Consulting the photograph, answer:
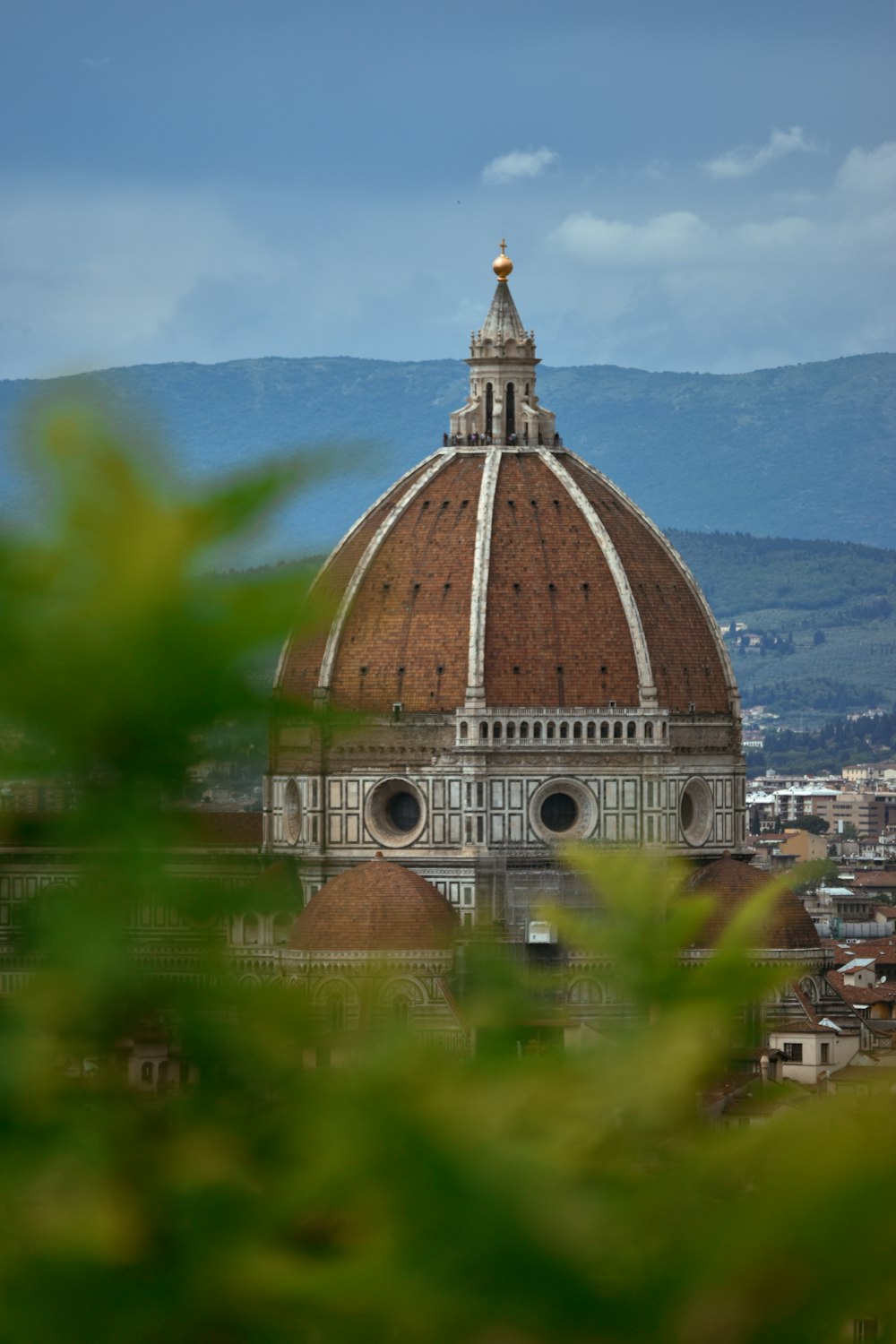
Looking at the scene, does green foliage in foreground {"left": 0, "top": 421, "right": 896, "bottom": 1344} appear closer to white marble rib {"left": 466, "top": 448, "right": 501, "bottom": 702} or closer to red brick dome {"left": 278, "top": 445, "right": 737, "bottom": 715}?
red brick dome {"left": 278, "top": 445, "right": 737, "bottom": 715}

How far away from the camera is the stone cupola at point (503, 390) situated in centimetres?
6950

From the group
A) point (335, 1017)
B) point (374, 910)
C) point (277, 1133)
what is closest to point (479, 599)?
point (374, 910)

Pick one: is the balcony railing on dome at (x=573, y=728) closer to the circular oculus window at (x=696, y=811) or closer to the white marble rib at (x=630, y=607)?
the white marble rib at (x=630, y=607)

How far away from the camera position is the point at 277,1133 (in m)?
3.70

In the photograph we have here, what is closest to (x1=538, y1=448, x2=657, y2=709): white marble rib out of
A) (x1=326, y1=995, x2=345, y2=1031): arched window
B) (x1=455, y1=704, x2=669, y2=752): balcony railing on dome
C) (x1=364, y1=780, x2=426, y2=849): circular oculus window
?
(x1=455, y1=704, x2=669, y2=752): balcony railing on dome

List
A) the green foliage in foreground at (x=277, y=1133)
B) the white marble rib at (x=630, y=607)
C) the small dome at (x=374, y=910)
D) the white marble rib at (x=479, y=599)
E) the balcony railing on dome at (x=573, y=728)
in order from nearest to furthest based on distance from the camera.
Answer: the green foliage in foreground at (x=277, y=1133) < the small dome at (x=374, y=910) < the white marble rib at (x=479, y=599) < the white marble rib at (x=630, y=607) < the balcony railing on dome at (x=573, y=728)

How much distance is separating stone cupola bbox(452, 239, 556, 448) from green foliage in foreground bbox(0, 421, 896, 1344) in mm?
64926

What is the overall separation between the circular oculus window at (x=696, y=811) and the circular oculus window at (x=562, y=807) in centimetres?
240

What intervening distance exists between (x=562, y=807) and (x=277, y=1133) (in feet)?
203

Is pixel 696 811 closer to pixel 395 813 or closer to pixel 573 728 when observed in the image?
pixel 573 728

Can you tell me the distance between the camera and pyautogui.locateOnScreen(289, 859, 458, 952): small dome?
56.7 meters

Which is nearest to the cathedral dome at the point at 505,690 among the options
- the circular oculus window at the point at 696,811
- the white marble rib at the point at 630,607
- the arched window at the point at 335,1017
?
the white marble rib at the point at 630,607

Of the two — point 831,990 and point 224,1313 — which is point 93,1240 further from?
point 831,990

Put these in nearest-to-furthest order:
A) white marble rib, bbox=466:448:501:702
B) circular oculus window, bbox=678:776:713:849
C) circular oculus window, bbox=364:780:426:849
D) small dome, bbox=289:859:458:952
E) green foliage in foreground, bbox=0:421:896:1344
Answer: green foliage in foreground, bbox=0:421:896:1344
small dome, bbox=289:859:458:952
white marble rib, bbox=466:448:501:702
circular oculus window, bbox=364:780:426:849
circular oculus window, bbox=678:776:713:849
